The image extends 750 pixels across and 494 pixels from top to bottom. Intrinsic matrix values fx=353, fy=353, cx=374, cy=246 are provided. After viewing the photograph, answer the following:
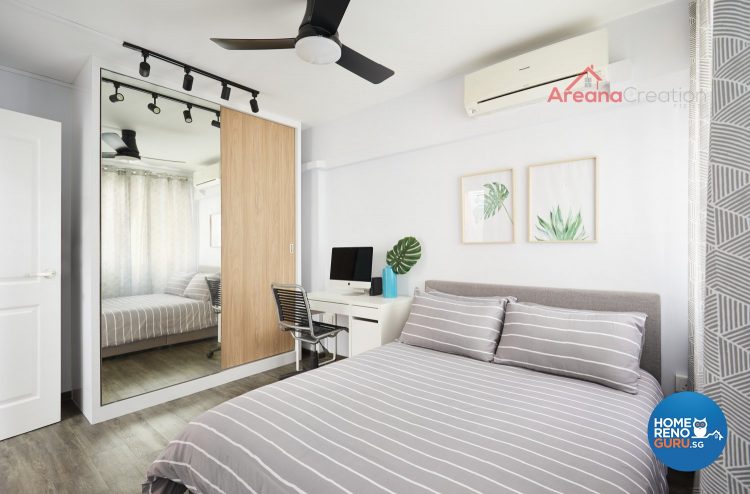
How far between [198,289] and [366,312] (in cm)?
153

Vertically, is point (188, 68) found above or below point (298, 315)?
above

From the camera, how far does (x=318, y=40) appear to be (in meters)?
1.87

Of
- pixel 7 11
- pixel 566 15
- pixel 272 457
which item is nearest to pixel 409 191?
pixel 566 15

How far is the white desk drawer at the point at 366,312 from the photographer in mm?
3027

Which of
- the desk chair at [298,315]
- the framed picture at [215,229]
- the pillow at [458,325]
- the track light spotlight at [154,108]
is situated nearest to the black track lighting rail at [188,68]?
the track light spotlight at [154,108]

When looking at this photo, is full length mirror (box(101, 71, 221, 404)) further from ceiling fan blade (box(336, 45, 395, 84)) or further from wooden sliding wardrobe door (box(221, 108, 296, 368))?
ceiling fan blade (box(336, 45, 395, 84))

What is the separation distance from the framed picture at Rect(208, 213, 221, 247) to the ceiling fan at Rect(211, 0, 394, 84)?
1.61m

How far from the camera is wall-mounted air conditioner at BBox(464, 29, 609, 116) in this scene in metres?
2.20

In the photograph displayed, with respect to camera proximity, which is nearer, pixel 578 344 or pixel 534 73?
pixel 578 344

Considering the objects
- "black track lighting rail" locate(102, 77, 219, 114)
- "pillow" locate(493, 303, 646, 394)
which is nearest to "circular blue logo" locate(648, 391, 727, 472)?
"pillow" locate(493, 303, 646, 394)

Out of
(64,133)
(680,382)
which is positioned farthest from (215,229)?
(680,382)

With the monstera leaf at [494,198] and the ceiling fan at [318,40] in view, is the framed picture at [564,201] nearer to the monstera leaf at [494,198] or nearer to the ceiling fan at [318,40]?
the monstera leaf at [494,198]

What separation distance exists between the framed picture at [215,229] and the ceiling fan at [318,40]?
1.61m

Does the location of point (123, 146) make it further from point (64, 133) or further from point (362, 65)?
point (362, 65)
